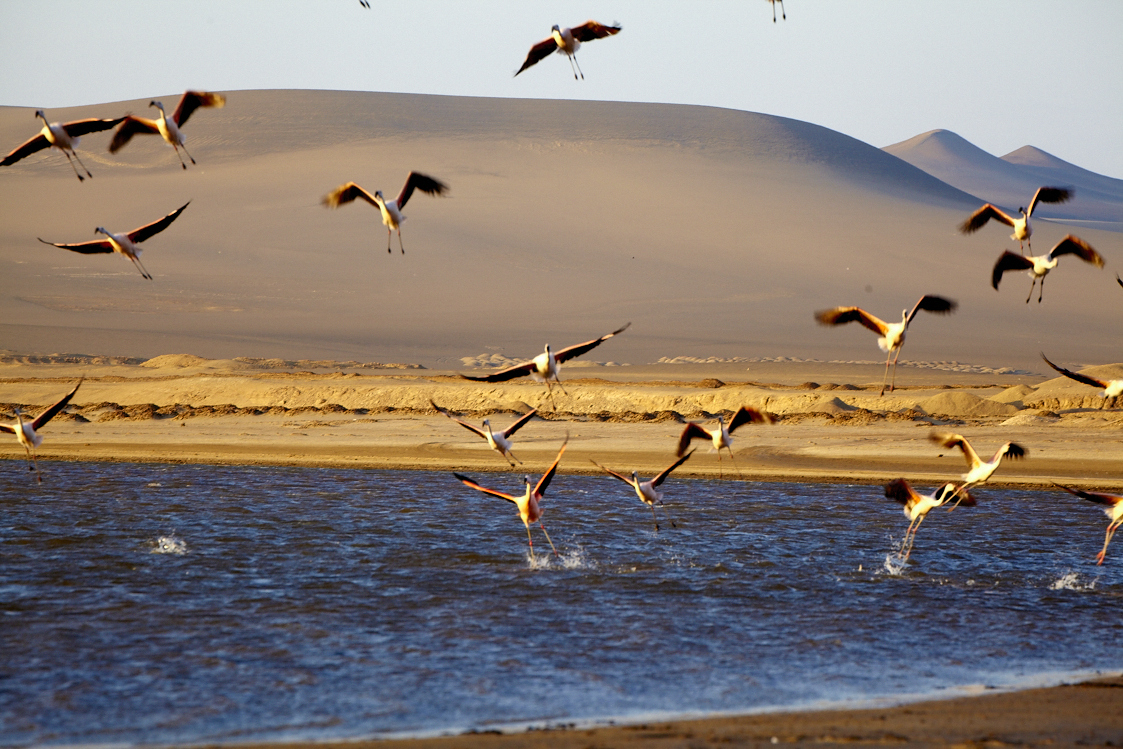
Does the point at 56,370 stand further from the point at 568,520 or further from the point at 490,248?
the point at 490,248

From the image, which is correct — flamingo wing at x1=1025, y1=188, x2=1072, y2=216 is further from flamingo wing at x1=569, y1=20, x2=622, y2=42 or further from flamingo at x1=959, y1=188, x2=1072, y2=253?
flamingo wing at x1=569, y1=20, x2=622, y2=42

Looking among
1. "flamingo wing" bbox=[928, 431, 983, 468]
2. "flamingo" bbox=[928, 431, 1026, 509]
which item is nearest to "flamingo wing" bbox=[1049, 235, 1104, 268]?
"flamingo" bbox=[928, 431, 1026, 509]

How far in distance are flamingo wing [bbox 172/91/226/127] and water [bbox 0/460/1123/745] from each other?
498cm

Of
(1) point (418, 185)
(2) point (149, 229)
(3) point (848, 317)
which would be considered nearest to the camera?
(2) point (149, 229)

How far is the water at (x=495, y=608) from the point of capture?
27.5 feet

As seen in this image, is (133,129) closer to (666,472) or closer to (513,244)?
(666,472)

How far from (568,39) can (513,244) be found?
5748cm

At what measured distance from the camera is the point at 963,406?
25.5 metres

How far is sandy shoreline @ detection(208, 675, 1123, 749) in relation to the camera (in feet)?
23.1

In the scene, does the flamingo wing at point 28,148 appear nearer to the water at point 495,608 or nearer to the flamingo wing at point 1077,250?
the water at point 495,608

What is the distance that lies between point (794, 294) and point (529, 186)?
87.8 ft

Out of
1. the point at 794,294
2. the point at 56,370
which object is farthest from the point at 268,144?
the point at 56,370

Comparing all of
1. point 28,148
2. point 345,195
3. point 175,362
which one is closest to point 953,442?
point 345,195

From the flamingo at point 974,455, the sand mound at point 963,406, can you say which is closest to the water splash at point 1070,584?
the flamingo at point 974,455
